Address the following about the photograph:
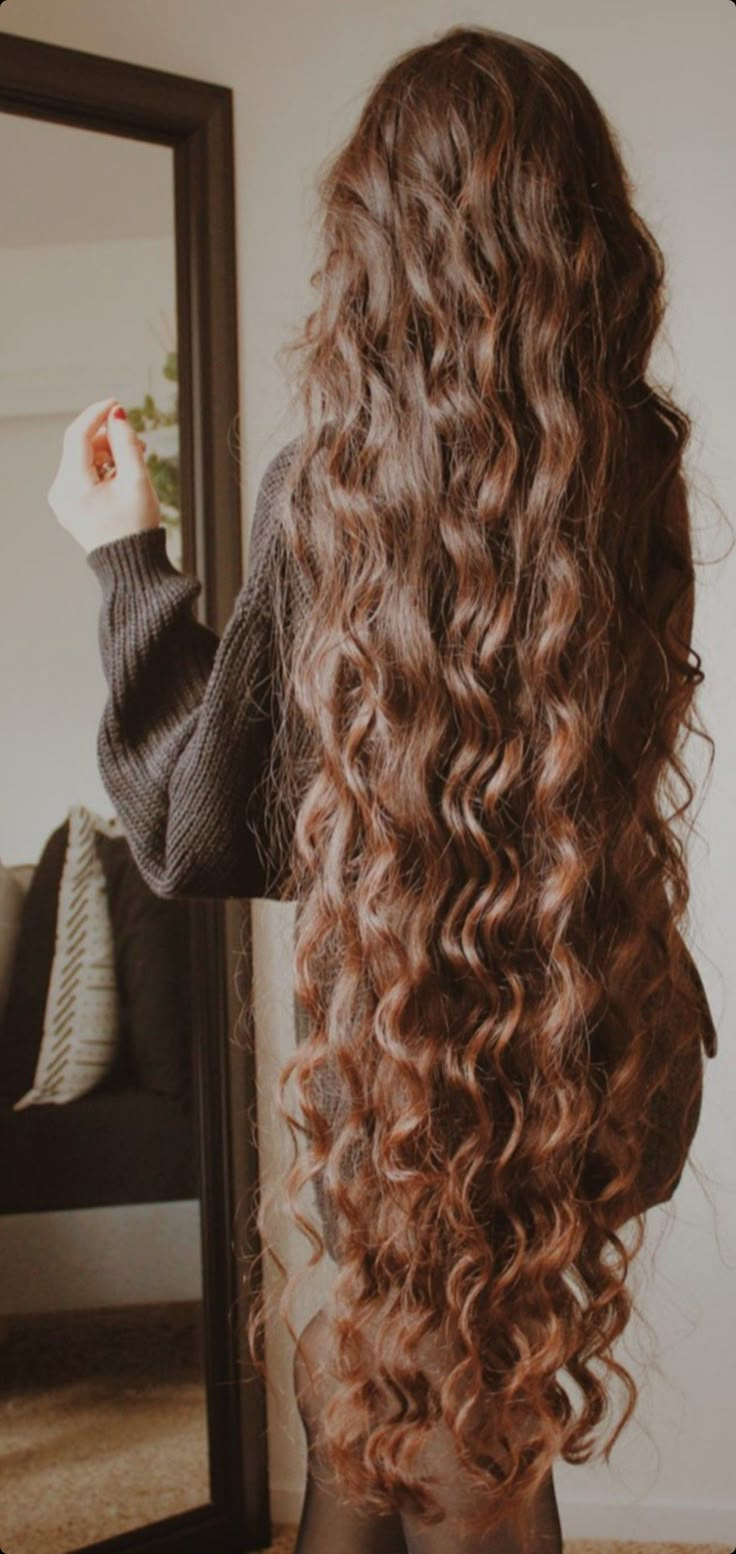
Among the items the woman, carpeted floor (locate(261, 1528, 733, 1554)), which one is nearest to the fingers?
the woman

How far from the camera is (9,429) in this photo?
154 cm

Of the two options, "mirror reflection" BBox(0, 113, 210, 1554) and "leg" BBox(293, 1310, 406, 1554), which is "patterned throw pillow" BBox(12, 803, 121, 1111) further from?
"leg" BBox(293, 1310, 406, 1554)

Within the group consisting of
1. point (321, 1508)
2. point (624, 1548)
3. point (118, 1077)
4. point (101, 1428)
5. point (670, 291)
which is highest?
point (670, 291)

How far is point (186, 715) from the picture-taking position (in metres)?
0.87

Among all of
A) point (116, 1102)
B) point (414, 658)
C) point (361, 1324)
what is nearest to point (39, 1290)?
point (116, 1102)

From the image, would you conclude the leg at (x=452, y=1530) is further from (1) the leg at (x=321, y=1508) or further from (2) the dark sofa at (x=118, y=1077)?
(2) the dark sofa at (x=118, y=1077)

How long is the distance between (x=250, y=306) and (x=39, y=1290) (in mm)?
1229

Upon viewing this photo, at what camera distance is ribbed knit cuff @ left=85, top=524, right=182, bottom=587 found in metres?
0.88

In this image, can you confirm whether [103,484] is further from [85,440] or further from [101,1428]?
[101,1428]

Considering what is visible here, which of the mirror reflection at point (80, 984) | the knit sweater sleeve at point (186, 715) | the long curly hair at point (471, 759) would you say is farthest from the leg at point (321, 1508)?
the mirror reflection at point (80, 984)

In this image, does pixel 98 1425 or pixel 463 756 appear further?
pixel 98 1425

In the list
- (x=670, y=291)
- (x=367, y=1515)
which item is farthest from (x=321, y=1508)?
(x=670, y=291)

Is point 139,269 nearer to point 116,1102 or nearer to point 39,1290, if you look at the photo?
point 116,1102

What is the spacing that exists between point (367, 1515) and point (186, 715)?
0.60 meters
